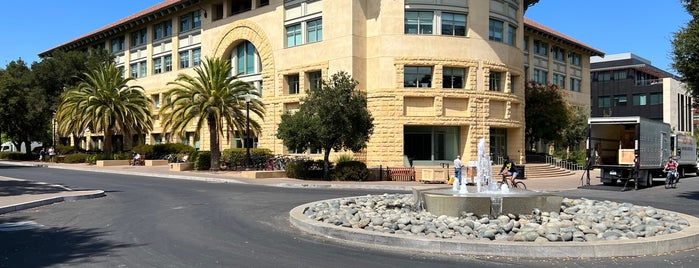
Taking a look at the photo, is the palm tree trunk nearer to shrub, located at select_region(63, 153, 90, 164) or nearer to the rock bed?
shrub, located at select_region(63, 153, 90, 164)

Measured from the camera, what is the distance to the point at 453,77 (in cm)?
3719

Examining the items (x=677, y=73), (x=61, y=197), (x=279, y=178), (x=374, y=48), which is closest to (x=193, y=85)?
(x=279, y=178)

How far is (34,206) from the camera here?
1538cm

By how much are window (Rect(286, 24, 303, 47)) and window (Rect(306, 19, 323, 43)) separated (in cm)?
98

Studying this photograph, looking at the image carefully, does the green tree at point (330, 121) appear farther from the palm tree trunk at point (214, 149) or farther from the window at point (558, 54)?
the window at point (558, 54)

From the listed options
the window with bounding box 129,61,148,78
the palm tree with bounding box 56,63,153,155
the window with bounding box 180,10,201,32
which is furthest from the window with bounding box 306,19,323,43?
the window with bounding box 129,61,148,78

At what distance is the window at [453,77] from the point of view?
37.0 m

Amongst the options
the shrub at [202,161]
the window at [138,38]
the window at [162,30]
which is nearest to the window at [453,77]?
the shrub at [202,161]

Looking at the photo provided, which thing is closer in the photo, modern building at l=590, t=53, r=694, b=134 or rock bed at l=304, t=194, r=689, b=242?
rock bed at l=304, t=194, r=689, b=242

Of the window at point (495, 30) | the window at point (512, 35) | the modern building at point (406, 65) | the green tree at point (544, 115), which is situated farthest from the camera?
the green tree at point (544, 115)

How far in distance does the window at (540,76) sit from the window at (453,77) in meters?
22.1

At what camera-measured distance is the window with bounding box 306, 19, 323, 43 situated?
39000 millimetres

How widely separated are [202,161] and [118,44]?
31.7 metres

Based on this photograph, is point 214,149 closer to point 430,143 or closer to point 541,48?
point 430,143
